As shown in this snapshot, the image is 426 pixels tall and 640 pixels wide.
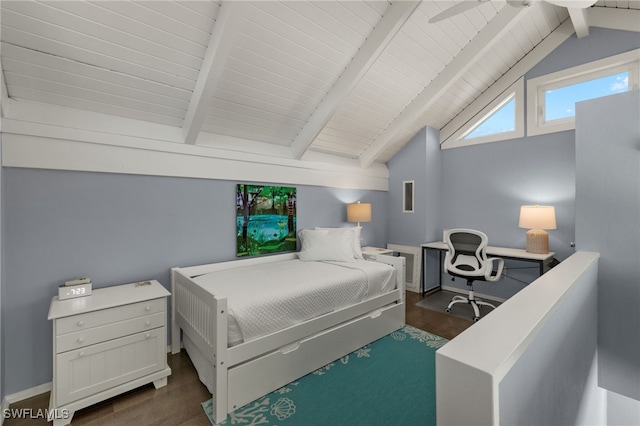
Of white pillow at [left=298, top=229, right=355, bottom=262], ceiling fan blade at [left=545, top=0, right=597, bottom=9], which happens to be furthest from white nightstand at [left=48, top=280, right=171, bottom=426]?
ceiling fan blade at [left=545, top=0, right=597, bottom=9]

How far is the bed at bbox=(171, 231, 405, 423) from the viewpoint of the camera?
178 cm

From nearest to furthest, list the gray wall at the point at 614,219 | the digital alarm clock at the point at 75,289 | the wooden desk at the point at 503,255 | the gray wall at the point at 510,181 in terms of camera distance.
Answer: the digital alarm clock at the point at 75,289 < the gray wall at the point at 614,219 < the wooden desk at the point at 503,255 < the gray wall at the point at 510,181

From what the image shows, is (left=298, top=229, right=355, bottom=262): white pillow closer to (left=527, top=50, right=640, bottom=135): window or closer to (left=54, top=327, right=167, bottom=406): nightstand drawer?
(left=54, top=327, right=167, bottom=406): nightstand drawer

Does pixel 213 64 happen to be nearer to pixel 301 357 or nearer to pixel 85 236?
pixel 85 236

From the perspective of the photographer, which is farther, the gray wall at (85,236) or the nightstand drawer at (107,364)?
the gray wall at (85,236)

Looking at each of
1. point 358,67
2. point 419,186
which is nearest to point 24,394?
point 358,67

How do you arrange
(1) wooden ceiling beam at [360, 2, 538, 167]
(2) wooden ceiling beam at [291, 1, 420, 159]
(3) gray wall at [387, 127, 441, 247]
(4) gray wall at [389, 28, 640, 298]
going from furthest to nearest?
(3) gray wall at [387, 127, 441, 247], (4) gray wall at [389, 28, 640, 298], (1) wooden ceiling beam at [360, 2, 538, 167], (2) wooden ceiling beam at [291, 1, 420, 159]

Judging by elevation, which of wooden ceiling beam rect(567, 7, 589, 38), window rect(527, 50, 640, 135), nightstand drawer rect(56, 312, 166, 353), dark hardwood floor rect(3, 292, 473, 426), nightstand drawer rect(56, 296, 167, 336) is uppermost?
wooden ceiling beam rect(567, 7, 589, 38)

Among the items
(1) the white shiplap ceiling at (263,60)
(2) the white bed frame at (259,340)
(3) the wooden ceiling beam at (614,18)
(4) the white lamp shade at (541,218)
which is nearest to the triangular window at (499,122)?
(1) the white shiplap ceiling at (263,60)

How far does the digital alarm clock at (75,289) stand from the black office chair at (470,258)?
3500 millimetres

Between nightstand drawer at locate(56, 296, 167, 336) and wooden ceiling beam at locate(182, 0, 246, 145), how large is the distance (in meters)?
1.44

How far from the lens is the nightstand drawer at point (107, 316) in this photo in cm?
167

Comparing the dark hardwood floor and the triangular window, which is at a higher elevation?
the triangular window

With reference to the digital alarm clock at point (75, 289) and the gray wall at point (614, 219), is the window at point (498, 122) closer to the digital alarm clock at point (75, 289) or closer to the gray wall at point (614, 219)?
the gray wall at point (614, 219)
